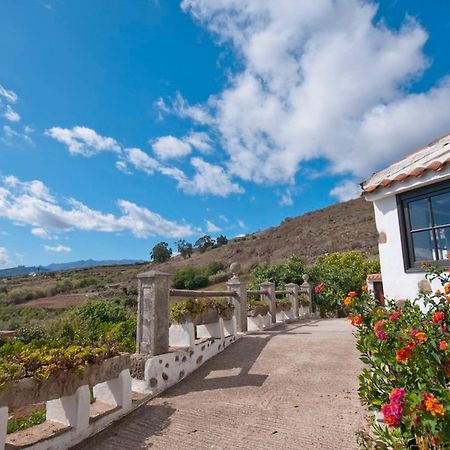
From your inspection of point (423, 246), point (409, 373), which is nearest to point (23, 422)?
point (409, 373)

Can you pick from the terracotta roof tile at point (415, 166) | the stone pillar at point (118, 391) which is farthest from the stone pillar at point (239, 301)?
the stone pillar at point (118, 391)

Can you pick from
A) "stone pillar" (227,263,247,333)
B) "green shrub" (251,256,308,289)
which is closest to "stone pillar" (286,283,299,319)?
"green shrub" (251,256,308,289)

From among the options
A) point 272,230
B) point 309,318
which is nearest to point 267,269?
point 309,318

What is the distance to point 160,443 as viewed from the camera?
344cm

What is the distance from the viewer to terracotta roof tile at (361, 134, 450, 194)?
4.15m

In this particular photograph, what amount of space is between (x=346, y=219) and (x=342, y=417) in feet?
151

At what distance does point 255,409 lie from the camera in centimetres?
412

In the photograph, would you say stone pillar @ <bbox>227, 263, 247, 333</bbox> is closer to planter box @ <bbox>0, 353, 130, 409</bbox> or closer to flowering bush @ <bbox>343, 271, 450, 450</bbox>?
planter box @ <bbox>0, 353, 130, 409</bbox>

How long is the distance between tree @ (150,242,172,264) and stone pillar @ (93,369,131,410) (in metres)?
67.3

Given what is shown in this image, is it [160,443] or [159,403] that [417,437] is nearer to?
[160,443]

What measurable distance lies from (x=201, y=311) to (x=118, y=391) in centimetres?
225

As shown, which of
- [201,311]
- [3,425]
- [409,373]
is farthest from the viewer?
[201,311]

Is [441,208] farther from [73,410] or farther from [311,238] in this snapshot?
[311,238]

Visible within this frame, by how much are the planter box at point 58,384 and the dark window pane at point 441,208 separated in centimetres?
420
